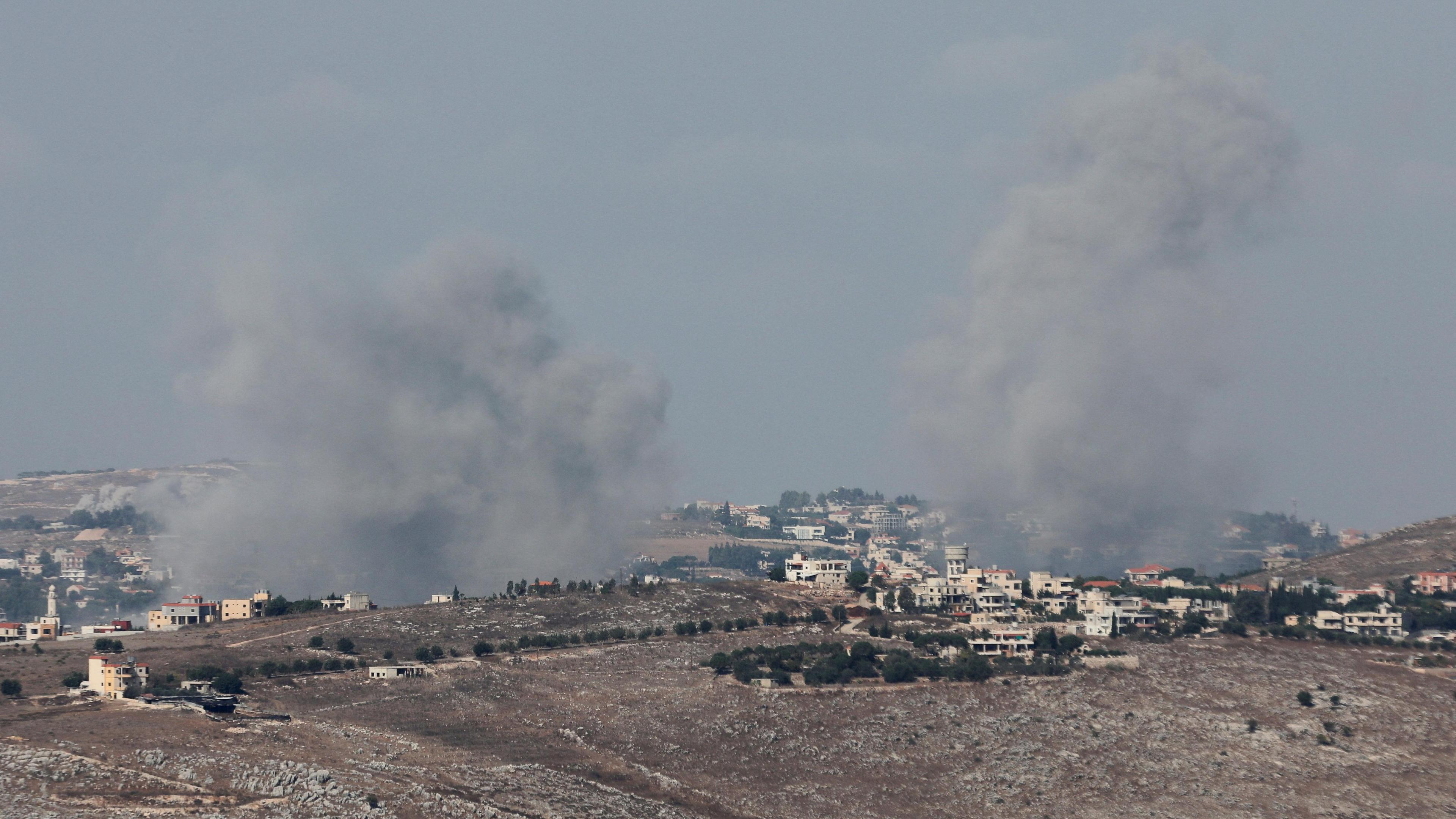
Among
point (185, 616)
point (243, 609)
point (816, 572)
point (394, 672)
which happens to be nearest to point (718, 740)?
point (394, 672)

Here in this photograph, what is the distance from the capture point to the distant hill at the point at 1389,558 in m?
157

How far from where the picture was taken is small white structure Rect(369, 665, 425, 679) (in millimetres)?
108250

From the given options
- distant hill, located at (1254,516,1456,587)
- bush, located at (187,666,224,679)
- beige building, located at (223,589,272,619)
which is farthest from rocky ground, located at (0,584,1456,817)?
distant hill, located at (1254,516,1456,587)

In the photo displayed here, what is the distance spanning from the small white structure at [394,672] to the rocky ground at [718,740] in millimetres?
1319

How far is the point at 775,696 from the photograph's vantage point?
353ft

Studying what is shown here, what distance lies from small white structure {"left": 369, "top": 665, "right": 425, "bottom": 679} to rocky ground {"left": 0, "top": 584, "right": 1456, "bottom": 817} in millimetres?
1319

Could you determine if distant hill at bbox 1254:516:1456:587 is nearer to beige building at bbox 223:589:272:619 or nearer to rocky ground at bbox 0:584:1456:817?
rocky ground at bbox 0:584:1456:817

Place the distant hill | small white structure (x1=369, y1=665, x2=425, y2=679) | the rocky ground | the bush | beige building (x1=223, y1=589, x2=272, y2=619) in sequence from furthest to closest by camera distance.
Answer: the distant hill < beige building (x1=223, y1=589, x2=272, y2=619) < small white structure (x1=369, y1=665, x2=425, y2=679) < the bush < the rocky ground

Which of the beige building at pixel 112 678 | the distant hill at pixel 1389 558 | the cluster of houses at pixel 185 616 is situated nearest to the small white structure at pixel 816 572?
the cluster of houses at pixel 185 616

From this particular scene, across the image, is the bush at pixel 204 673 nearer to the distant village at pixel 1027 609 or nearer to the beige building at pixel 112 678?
the beige building at pixel 112 678

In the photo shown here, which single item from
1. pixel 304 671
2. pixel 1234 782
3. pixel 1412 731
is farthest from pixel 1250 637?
pixel 304 671

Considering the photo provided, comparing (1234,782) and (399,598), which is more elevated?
(399,598)

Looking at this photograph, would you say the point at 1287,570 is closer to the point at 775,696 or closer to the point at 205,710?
the point at 775,696

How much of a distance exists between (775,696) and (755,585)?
4388 cm
